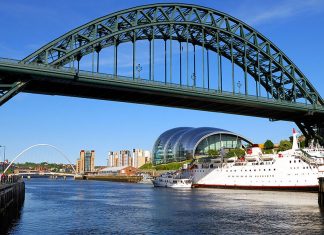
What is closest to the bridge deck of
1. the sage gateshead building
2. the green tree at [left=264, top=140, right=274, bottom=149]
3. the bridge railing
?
the bridge railing

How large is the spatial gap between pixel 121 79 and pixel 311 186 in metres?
38.7

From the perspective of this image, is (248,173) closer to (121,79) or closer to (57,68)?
(121,79)

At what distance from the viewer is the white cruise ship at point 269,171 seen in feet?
238

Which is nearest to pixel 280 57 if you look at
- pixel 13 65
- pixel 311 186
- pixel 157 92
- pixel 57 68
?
pixel 311 186

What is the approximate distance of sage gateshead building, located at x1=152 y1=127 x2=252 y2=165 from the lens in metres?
173

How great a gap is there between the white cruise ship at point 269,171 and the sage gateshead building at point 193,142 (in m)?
72.7

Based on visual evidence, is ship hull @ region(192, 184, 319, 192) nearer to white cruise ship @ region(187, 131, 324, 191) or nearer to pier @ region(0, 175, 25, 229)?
white cruise ship @ region(187, 131, 324, 191)

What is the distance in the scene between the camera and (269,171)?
7931 centimetres

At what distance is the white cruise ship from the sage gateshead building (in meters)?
72.7

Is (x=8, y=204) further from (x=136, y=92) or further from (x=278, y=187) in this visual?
(x=278, y=187)

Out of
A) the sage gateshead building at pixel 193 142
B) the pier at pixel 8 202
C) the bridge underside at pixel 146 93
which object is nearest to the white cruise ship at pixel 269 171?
the bridge underside at pixel 146 93

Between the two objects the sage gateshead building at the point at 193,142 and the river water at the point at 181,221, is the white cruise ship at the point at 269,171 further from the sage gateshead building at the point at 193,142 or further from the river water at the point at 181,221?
the sage gateshead building at the point at 193,142

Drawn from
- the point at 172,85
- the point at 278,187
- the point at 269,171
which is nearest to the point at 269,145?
the point at 269,171

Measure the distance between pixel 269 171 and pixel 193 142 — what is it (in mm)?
93932
